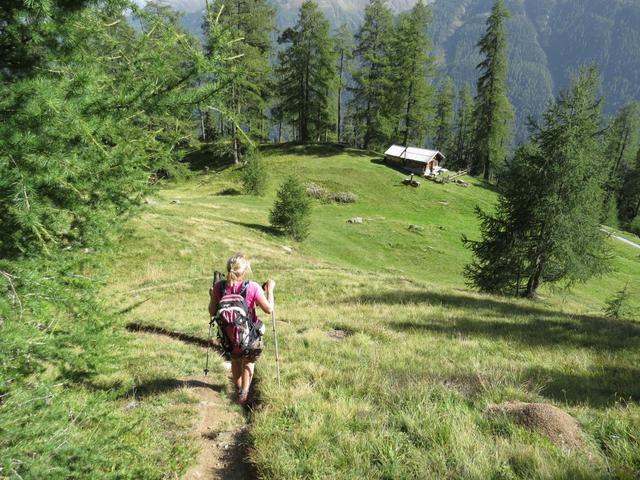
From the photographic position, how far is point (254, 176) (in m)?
37.2

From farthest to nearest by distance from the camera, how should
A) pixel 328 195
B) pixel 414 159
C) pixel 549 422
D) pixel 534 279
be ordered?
pixel 414 159, pixel 328 195, pixel 534 279, pixel 549 422

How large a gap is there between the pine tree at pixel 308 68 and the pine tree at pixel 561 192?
116ft

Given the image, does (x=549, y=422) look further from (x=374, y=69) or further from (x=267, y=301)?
(x=374, y=69)

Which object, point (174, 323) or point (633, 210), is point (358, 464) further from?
point (633, 210)

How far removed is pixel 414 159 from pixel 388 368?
44.1m

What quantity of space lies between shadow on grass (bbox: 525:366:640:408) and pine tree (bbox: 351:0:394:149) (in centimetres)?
4482

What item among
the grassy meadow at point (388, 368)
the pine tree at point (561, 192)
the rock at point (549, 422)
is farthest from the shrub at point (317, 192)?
the rock at point (549, 422)

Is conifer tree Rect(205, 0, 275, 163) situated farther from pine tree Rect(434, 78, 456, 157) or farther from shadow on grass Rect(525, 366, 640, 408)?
shadow on grass Rect(525, 366, 640, 408)

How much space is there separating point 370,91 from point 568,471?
53314mm

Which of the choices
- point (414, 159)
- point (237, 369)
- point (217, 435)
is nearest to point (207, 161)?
point (414, 159)

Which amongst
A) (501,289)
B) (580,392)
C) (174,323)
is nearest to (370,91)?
(501,289)

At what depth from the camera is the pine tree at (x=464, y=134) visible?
73.1m

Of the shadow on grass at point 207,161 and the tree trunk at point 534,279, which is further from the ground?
the shadow on grass at point 207,161

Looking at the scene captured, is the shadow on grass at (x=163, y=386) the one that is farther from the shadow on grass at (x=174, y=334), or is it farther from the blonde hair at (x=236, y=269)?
the blonde hair at (x=236, y=269)
